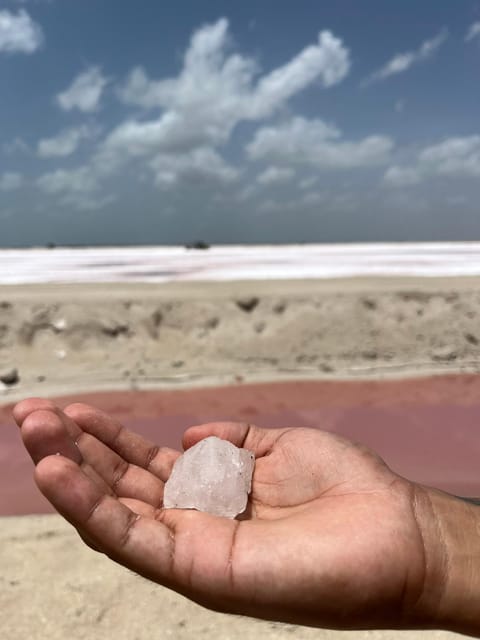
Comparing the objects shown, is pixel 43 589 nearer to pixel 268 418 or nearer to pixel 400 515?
pixel 400 515

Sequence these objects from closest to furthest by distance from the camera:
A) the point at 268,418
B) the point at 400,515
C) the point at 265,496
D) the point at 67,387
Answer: the point at 400,515, the point at 265,496, the point at 268,418, the point at 67,387

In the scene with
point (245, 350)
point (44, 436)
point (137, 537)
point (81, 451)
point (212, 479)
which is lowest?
point (245, 350)

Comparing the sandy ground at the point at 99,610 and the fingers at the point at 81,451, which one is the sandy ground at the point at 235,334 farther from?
the fingers at the point at 81,451

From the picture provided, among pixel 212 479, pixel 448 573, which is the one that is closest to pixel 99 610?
pixel 212 479

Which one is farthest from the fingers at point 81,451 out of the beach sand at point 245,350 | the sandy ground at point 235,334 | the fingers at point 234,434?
the sandy ground at point 235,334

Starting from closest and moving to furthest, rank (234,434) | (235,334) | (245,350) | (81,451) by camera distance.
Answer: (81,451) < (234,434) < (245,350) < (235,334)

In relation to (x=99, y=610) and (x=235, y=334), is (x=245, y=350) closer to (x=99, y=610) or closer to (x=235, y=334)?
(x=235, y=334)

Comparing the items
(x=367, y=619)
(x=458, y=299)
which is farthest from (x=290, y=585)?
(x=458, y=299)
